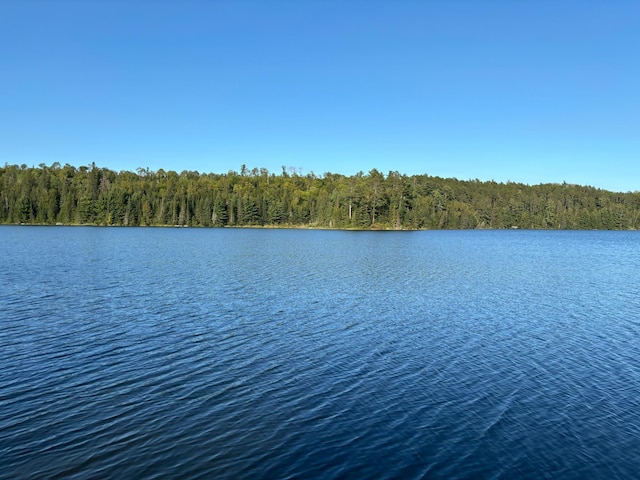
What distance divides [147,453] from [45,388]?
7076 mm

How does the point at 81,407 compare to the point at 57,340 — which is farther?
the point at 57,340

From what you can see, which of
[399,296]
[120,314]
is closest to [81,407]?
[120,314]

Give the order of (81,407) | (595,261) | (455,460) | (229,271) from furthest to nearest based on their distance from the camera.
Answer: (595,261) < (229,271) < (81,407) < (455,460)

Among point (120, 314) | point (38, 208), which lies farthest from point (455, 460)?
point (38, 208)

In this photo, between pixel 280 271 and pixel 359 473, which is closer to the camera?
pixel 359 473

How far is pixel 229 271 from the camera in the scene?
52875 millimetres

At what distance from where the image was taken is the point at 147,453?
41.9 ft

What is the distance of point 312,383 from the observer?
61.2 feet

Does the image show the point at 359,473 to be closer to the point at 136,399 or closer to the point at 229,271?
the point at 136,399

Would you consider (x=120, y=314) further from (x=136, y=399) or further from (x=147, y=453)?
(x=147, y=453)

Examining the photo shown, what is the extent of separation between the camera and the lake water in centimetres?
1288

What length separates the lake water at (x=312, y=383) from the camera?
12.9 m

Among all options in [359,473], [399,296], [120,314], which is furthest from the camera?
[399,296]

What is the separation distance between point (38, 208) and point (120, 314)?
201910 millimetres
